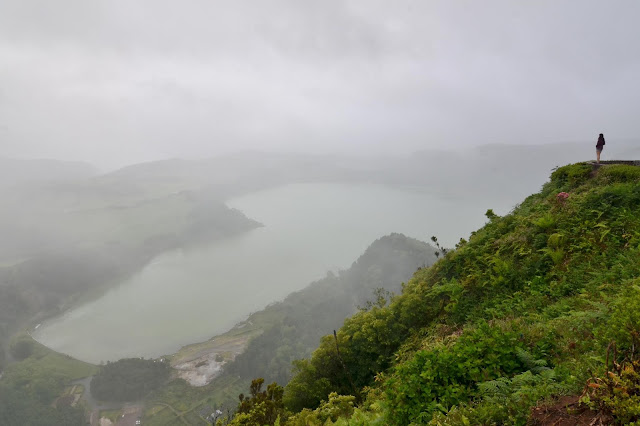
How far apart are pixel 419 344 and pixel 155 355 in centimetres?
12370

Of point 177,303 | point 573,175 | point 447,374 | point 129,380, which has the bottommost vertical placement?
point 129,380

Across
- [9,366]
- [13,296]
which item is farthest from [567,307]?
[13,296]

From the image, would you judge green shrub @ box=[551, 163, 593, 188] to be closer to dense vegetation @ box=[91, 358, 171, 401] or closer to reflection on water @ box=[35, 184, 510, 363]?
dense vegetation @ box=[91, 358, 171, 401]

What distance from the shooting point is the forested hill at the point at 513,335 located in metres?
5.56

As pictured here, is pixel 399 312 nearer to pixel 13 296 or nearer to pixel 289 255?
pixel 289 255

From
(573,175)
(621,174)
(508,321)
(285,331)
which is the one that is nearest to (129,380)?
(285,331)

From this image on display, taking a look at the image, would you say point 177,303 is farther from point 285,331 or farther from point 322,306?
point 322,306

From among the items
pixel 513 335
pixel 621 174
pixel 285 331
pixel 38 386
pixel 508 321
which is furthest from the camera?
pixel 285 331

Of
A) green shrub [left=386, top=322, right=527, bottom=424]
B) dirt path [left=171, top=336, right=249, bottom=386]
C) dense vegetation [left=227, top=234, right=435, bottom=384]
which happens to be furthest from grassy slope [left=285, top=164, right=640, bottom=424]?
dirt path [left=171, top=336, right=249, bottom=386]

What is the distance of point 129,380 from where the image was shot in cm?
9844

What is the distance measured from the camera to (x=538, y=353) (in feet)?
24.1

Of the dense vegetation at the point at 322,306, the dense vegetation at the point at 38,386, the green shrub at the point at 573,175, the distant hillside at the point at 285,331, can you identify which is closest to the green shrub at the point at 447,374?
the green shrub at the point at 573,175

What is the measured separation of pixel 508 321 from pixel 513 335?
1.98 meters

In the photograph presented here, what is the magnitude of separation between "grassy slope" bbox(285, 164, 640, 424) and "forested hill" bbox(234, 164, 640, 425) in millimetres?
38
